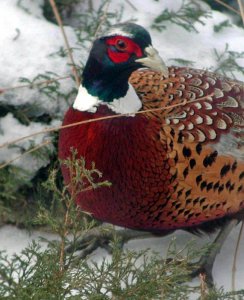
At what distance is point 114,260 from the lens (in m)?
2.46

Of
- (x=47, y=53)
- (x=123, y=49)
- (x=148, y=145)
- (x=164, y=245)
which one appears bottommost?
(x=164, y=245)

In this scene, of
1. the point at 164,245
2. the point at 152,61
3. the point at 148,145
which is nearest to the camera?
the point at 152,61

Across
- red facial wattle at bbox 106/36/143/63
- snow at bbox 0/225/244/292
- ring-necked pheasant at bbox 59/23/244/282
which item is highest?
red facial wattle at bbox 106/36/143/63

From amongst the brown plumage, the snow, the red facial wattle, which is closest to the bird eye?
the red facial wattle

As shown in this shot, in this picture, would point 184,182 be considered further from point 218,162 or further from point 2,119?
point 2,119

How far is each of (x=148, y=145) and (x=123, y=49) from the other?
35cm

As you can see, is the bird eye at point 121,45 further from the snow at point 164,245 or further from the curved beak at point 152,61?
the snow at point 164,245

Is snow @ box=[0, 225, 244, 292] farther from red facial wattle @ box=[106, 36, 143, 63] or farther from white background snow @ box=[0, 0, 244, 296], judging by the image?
red facial wattle @ box=[106, 36, 143, 63]

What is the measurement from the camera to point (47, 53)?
3699 mm

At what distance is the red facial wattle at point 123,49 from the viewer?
2881 mm

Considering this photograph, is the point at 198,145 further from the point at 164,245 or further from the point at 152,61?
the point at 164,245

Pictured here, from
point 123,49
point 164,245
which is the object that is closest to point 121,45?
point 123,49

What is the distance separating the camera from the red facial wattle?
288 centimetres

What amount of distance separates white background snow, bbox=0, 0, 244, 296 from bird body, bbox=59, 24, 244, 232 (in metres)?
0.39
